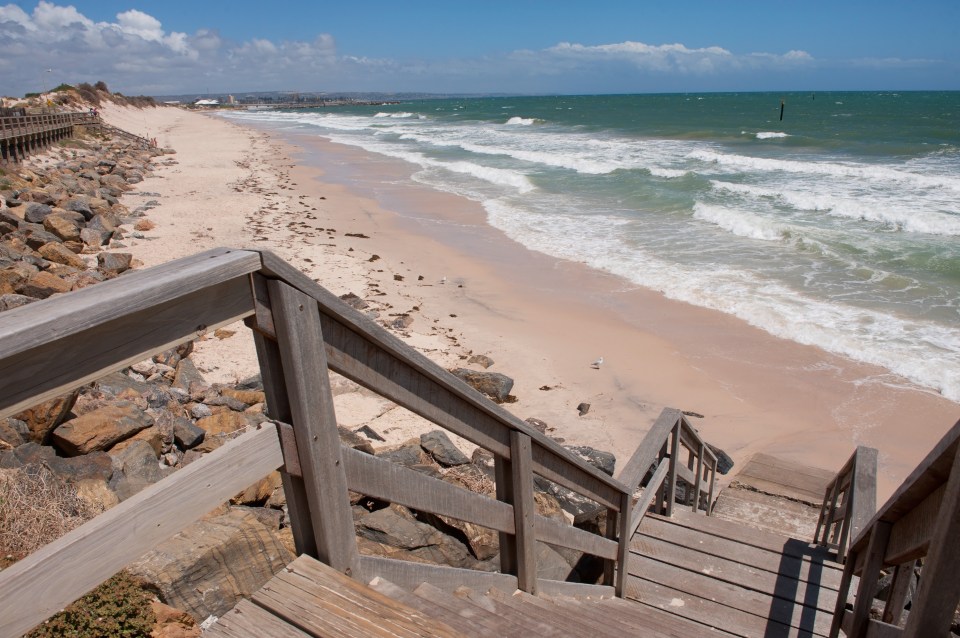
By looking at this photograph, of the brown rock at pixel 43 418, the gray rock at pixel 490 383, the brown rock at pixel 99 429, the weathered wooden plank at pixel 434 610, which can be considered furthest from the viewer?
the gray rock at pixel 490 383

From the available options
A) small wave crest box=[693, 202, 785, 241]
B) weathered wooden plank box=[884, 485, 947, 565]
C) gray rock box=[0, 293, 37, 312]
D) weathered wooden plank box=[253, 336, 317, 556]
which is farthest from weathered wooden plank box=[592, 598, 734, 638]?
small wave crest box=[693, 202, 785, 241]

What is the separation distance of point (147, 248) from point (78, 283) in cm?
472

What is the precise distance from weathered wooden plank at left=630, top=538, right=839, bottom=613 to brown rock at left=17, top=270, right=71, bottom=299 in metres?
8.14

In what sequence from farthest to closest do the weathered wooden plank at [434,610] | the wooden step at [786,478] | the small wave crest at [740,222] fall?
the small wave crest at [740,222] → the wooden step at [786,478] → the weathered wooden plank at [434,610]

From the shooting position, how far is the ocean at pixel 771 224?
1180 centimetres

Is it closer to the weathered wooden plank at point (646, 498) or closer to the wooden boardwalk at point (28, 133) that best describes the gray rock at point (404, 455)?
the weathered wooden plank at point (646, 498)

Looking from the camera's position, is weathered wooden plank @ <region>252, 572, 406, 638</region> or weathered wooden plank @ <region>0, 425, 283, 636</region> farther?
weathered wooden plank @ <region>252, 572, 406, 638</region>

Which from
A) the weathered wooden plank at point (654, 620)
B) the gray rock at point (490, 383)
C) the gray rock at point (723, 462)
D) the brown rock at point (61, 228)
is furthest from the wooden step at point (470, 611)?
the brown rock at point (61, 228)

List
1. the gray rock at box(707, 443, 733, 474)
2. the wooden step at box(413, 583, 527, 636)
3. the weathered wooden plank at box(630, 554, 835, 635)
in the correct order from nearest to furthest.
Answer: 1. the wooden step at box(413, 583, 527, 636)
2. the weathered wooden plank at box(630, 554, 835, 635)
3. the gray rock at box(707, 443, 733, 474)

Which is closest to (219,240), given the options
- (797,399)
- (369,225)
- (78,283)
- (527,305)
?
(369,225)

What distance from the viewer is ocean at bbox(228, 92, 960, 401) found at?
1180cm

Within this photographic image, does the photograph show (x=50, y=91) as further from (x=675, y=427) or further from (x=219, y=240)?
(x=675, y=427)

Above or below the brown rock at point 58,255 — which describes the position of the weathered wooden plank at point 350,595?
above

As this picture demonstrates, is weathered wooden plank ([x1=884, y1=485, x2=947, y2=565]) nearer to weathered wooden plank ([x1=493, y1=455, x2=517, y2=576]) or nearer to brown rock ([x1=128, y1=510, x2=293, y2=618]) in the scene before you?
weathered wooden plank ([x1=493, y1=455, x2=517, y2=576])
